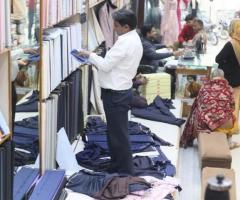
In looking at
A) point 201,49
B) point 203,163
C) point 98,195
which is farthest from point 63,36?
point 201,49

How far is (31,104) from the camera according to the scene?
322 centimetres

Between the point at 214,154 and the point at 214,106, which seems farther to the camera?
the point at 214,106

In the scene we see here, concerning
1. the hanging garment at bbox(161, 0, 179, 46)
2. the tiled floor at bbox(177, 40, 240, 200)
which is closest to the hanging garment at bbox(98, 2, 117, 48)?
the tiled floor at bbox(177, 40, 240, 200)

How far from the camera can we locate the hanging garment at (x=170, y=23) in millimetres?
8516

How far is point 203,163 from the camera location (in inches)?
188

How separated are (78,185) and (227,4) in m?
8.48

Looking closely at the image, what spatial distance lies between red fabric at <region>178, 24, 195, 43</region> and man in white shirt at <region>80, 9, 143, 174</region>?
4.50 m

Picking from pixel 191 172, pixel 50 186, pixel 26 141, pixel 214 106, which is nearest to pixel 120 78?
pixel 26 141

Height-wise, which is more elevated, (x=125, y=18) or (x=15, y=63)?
(x=125, y=18)

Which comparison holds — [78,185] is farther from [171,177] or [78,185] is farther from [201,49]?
[201,49]

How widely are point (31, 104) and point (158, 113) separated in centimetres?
251

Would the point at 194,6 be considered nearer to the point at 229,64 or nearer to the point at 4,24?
the point at 229,64

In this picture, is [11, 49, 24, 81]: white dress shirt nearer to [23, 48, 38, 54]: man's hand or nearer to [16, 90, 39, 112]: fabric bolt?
[23, 48, 38, 54]: man's hand

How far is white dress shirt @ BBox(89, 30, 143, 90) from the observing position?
359 centimetres
